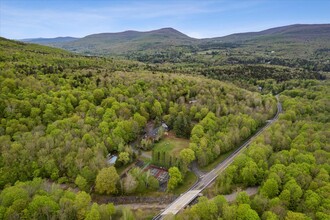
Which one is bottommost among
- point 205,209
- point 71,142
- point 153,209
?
point 153,209

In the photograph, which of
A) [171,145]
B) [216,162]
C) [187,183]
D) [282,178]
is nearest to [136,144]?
[171,145]

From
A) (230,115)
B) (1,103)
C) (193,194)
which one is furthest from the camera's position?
(230,115)

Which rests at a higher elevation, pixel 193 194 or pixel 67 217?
pixel 67 217

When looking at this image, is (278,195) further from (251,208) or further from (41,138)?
(41,138)

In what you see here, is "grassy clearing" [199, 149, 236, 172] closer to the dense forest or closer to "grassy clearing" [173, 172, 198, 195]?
the dense forest

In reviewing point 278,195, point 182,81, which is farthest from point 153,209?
point 182,81

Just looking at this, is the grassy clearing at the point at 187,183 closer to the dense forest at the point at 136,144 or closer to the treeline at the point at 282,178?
the dense forest at the point at 136,144

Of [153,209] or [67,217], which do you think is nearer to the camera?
[67,217]

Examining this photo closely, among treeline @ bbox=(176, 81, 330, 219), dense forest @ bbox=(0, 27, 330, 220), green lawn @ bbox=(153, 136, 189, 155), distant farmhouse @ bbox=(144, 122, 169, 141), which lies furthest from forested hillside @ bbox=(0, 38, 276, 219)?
treeline @ bbox=(176, 81, 330, 219)

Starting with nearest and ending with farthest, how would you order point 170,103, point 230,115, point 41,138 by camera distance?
point 41,138
point 230,115
point 170,103
